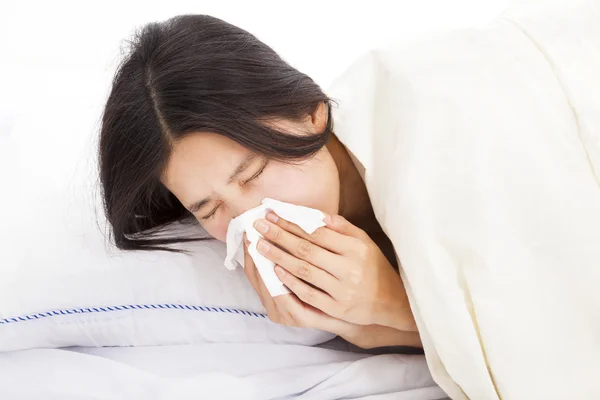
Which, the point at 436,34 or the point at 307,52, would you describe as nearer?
the point at 436,34

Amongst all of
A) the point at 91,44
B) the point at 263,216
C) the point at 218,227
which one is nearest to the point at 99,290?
the point at 218,227

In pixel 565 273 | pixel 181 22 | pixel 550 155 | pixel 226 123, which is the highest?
pixel 181 22

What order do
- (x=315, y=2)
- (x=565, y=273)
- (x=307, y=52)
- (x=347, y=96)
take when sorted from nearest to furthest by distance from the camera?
(x=565, y=273) < (x=347, y=96) < (x=307, y=52) < (x=315, y=2)

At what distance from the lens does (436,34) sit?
4.49ft

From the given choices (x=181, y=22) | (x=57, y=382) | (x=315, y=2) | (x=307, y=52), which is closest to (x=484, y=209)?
(x=181, y=22)

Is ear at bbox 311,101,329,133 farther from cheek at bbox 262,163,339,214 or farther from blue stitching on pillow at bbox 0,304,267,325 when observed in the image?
blue stitching on pillow at bbox 0,304,267,325

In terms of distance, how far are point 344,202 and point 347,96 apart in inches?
8.1

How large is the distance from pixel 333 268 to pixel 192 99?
1.15 feet

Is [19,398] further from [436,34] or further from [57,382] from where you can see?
[436,34]

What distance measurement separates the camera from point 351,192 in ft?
4.60

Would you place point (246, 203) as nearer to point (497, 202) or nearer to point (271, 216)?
point (271, 216)

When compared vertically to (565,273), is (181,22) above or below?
above

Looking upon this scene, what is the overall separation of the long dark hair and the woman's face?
0.02 m

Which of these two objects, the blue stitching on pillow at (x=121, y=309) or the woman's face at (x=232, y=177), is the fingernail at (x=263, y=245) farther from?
the blue stitching on pillow at (x=121, y=309)
